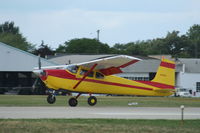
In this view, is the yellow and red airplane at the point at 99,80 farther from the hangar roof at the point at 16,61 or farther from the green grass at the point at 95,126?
the hangar roof at the point at 16,61

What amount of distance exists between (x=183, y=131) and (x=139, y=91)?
38.9 feet

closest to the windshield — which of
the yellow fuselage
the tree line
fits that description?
the yellow fuselage

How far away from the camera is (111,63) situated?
1014 inches

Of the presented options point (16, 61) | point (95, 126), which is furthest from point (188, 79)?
point (95, 126)

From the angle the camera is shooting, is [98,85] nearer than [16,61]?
Yes

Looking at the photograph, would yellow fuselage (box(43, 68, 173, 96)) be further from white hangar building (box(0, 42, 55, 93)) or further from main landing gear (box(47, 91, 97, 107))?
white hangar building (box(0, 42, 55, 93))

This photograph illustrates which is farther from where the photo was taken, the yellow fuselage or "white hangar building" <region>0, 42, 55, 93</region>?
"white hangar building" <region>0, 42, 55, 93</region>

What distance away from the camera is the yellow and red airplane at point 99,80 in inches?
1013

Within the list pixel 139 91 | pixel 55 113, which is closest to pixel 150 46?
pixel 139 91

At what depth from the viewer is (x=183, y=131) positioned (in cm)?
1538

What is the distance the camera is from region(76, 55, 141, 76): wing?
24656mm

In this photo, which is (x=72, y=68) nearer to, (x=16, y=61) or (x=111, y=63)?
(x=111, y=63)

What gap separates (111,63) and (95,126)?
10.2 metres

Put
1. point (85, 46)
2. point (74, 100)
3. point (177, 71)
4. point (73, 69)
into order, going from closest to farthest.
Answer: point (74, 100) → point (73, 69) → point (177, 71) → point (85, 46)
